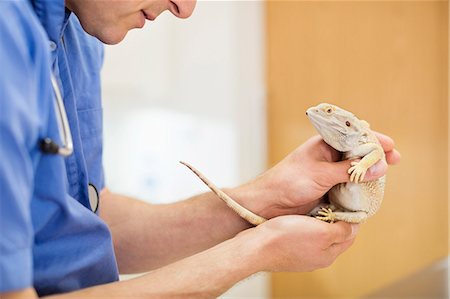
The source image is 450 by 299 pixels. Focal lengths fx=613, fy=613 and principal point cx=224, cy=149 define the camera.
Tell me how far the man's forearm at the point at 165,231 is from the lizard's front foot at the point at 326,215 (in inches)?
7.3

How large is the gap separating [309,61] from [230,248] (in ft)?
6.20

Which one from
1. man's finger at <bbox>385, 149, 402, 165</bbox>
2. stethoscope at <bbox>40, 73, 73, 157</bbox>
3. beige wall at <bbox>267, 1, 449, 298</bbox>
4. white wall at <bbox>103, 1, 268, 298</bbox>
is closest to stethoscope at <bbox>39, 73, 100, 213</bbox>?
stethoscope at <bbox>40, 73, 73, 157</bbox>

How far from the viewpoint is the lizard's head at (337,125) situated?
1.04 meters

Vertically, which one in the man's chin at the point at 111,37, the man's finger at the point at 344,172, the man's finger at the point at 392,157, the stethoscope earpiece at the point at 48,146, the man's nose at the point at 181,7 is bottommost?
the man's finger at the point at 392,157

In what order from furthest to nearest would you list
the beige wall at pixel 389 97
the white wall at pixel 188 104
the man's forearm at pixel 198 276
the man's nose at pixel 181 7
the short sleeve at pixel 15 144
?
the beige wall at pixel 389 97
the white wall at pixel 188 104
the man's nose at pixel 181 7
the man's forearm at pixel 198 276
the short sleeve at pixel 15 144

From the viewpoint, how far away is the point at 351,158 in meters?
1.06

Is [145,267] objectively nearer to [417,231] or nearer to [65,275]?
[65,275]

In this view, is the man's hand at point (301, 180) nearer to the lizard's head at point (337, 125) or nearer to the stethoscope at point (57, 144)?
the lizard's head at point (337, 125)

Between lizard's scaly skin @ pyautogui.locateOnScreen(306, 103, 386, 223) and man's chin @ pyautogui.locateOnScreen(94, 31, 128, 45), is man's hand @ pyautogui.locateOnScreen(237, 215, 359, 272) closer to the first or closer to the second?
lizard's scaly skin @ pyautogui.locateOnScreen(306, 103, 386, 223)

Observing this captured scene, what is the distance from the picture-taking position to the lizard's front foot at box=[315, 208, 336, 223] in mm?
1042

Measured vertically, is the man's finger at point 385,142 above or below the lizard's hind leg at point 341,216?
above

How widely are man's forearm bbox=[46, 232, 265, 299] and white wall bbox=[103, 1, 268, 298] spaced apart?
1428mm

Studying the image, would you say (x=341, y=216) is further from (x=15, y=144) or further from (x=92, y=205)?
(x=15, y=144)

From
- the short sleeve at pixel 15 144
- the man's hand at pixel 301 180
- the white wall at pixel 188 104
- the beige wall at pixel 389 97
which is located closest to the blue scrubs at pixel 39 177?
the short sleeve at pixel 15 144
